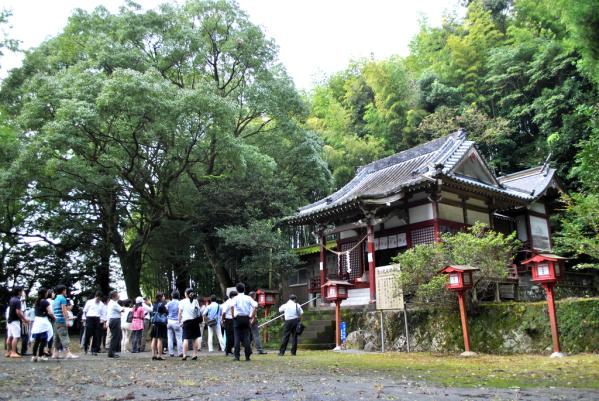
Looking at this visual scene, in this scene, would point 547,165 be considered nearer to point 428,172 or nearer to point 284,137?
point 428,172

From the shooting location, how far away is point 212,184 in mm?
21750

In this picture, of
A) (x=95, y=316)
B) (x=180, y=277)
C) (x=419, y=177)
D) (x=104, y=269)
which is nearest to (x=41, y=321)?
(x=95, y=316)

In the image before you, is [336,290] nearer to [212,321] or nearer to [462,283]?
[212,321]

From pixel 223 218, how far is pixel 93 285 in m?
9.99

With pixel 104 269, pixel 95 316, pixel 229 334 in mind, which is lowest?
pixel 229 334

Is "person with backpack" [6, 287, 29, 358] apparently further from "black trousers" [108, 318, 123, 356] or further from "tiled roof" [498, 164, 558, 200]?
"tiled roof" [498, 164, 558, 200]

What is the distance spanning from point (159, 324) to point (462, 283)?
23.1 feet

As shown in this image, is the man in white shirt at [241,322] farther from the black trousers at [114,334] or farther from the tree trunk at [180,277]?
the tree trunk at [180,277]

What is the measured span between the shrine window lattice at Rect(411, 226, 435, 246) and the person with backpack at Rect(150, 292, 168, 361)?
907 cm

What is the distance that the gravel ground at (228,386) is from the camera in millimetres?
5543

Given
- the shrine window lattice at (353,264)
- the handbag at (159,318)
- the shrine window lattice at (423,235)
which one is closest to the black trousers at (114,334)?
the handbag at (159,318)

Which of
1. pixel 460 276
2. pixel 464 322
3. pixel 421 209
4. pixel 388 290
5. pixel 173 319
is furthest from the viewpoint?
pixel 421 209

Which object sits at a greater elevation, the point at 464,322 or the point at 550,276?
the point at 550,276

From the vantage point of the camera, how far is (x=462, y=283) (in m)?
11.3
